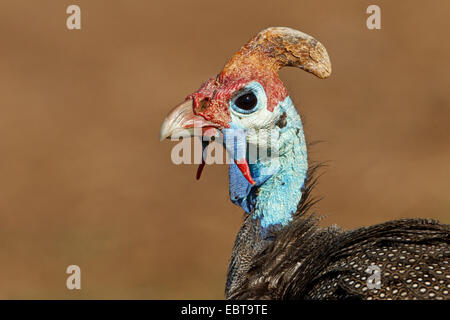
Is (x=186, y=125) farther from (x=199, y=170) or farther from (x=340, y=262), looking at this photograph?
(x=340, y=262)

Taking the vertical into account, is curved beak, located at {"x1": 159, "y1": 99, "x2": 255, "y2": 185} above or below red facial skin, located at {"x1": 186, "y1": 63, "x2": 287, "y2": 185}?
below

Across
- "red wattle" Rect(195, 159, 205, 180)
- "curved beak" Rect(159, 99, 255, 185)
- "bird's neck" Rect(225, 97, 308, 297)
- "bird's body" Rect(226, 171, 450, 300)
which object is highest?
"curved beak" Rect(159, 99, 255, 185)

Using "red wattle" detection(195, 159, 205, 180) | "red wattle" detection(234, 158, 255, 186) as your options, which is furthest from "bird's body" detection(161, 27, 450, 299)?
"red wattle" detection(195, 159, 205, 180)

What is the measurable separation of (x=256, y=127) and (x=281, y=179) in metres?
0.41

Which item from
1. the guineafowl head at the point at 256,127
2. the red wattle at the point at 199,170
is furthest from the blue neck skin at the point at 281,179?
the red wattle at the point at 199,170

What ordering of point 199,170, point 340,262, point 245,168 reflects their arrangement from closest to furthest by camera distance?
point 340,262, point 245,168, point 199,170

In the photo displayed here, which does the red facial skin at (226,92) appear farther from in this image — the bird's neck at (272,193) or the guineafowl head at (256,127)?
the bird's neck at (272,193)

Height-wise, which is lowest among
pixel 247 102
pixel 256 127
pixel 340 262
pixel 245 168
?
pixel 340 262

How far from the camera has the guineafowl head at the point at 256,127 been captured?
499cm

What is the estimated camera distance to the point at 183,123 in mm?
4992

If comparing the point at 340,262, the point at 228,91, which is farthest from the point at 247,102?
the point at 340,262

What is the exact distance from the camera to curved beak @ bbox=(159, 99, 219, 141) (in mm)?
4930

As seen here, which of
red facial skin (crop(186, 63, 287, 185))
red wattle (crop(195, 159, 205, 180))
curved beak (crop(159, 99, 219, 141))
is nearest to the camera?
curved beak (crop(159, 99, 219, 141))

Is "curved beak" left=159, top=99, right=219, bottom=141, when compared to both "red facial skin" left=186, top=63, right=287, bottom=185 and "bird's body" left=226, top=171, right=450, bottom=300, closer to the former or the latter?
"red facial skin" left=186, top=63, right=287, bottom=185
